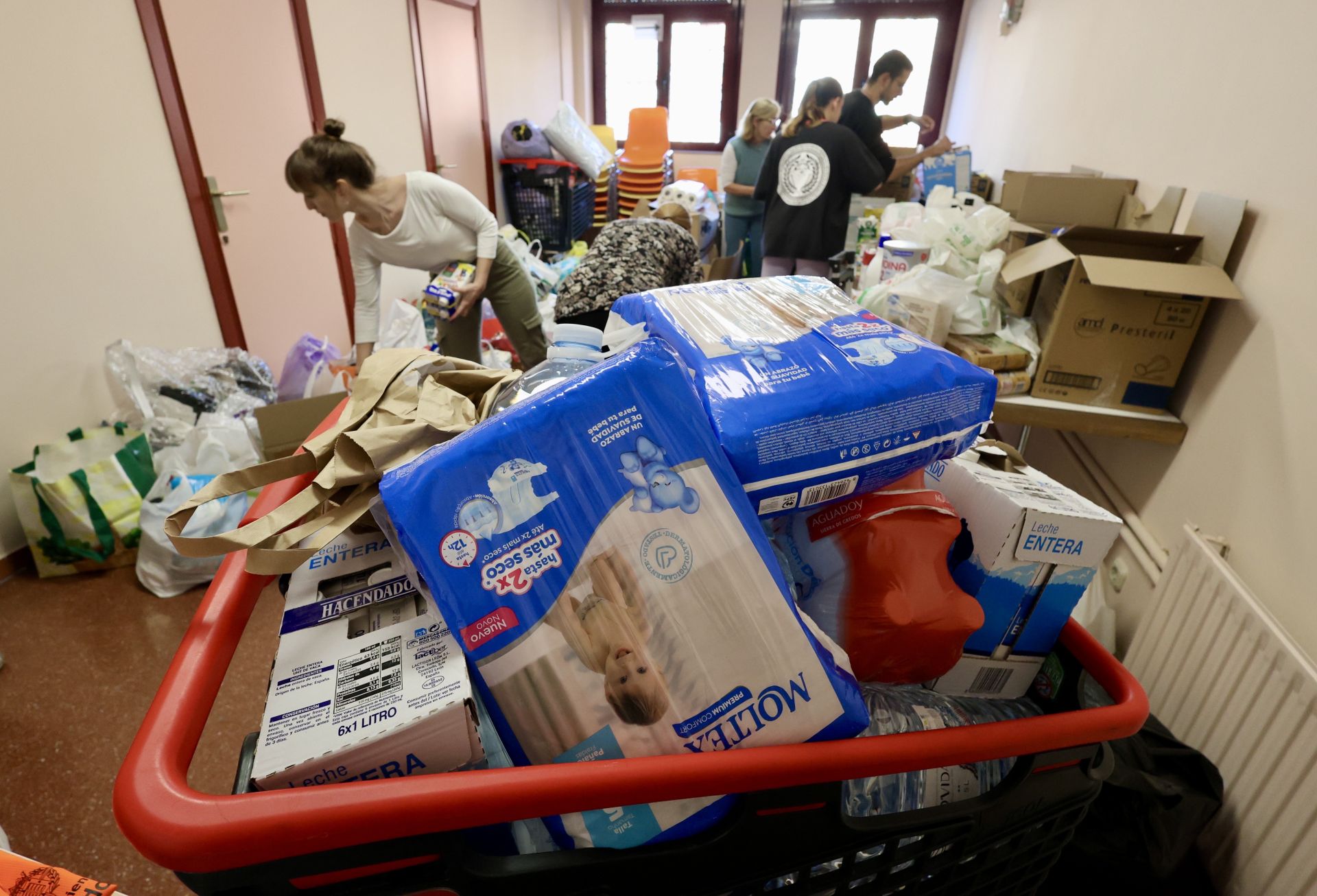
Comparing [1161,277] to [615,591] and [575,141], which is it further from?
[575,141]

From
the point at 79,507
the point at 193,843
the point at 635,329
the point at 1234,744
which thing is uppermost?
the point at 635,329

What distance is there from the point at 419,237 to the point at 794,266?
1653mm

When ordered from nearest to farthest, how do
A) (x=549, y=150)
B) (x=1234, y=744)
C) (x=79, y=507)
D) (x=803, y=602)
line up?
(x=803, y=602), (x=1234, y=744), (x=79, y=507), (x=549, y=150)

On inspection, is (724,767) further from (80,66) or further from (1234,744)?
(80,66)

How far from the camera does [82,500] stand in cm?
203

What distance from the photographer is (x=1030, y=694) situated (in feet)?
2.70

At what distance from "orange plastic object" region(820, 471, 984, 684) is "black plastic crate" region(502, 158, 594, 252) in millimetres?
4812

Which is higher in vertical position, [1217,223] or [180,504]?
[1217,223]

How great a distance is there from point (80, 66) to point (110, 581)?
65.6 inches

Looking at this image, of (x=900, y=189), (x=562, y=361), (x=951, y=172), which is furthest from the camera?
(x=900, y=189)

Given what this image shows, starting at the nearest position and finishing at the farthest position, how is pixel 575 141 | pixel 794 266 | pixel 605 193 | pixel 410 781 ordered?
pixel 410 781
pixel 794 266
pixel 575 141
pixel 605 193

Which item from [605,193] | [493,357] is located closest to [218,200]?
[493,357]

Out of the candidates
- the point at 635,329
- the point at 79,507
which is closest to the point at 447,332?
the point at 79,507

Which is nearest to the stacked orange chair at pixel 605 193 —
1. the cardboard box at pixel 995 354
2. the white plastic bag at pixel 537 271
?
the white plastic bag at pixel 537 271
